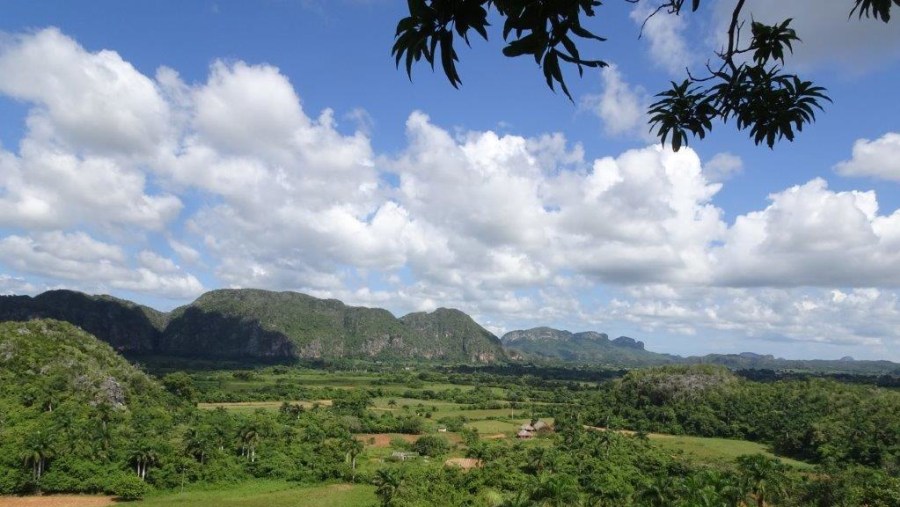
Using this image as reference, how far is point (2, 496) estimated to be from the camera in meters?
45.1

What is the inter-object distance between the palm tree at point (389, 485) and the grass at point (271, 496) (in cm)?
116

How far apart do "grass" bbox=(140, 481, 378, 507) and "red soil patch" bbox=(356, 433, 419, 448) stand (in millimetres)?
18784

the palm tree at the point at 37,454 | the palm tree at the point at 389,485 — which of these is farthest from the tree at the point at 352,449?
the palm tree at the point at 37,454

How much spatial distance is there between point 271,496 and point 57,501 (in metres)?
16.4

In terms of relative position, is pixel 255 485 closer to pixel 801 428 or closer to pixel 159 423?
pixel 159 423

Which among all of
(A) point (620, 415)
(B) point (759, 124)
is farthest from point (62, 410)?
(A) point (620, 415)

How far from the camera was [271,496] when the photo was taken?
4719 cm

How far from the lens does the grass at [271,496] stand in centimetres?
4481

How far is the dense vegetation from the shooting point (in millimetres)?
44656

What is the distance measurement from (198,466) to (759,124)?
5675cm

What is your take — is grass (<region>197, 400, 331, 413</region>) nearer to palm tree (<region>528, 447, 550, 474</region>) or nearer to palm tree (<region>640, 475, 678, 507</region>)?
palm tree (<region>528, 447, 550, 474</region>)

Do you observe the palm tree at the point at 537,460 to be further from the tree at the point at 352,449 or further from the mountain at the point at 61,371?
the mountain at the point at 61,371

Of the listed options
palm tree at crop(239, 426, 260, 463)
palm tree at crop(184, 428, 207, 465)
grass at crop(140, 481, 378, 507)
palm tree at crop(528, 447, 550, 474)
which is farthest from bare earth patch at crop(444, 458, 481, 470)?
palm tree at crop(184, 428, 207, 465)

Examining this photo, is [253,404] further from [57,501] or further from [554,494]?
Result: [554,494]
